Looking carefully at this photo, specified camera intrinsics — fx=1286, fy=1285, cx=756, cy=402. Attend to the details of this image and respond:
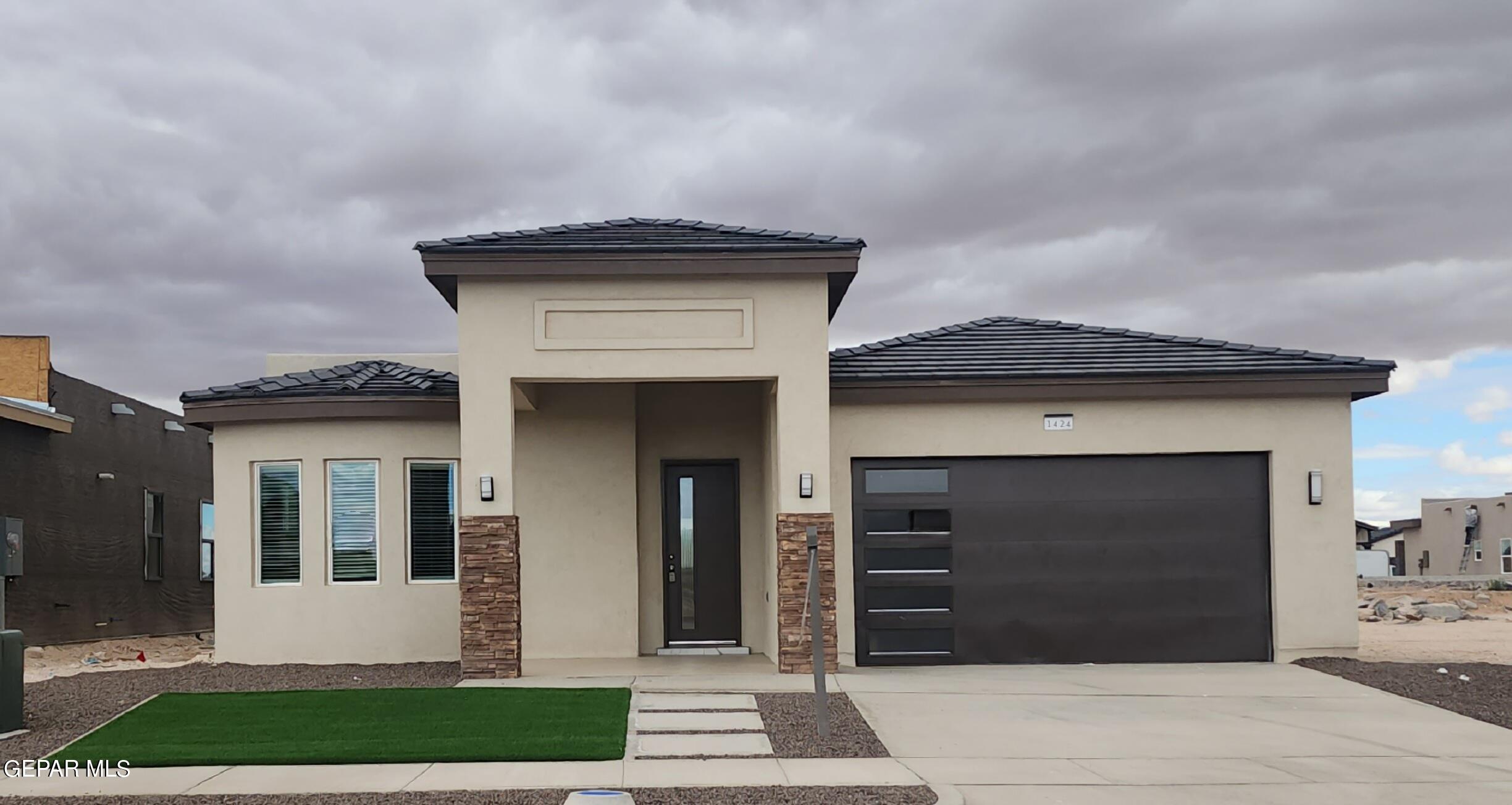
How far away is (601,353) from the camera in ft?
44.7

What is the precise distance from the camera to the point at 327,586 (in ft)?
50.0

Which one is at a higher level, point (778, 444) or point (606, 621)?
point (778, 444)

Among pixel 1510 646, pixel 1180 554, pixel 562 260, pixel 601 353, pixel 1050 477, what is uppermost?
pixel 562 260

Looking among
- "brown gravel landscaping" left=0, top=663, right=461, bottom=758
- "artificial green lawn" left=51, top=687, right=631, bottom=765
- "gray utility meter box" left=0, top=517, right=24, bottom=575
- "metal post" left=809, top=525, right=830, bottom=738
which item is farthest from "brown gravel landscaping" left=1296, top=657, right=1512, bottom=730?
"gray utility meter box" left=0, top=517, right=24, bottom=575

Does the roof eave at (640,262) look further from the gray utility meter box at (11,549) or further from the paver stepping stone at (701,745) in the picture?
the paver stepping stone at (701,745)

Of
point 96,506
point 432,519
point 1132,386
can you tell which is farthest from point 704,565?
point 96,506

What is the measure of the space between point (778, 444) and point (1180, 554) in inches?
194

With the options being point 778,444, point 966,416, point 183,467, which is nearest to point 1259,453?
point 966,416

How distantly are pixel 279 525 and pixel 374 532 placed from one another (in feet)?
3.89

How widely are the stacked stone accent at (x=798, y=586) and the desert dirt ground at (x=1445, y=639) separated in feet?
21.7

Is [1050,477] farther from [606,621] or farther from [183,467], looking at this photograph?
[183,467]

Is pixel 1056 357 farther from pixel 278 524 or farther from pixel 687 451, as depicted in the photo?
pixel 278 524

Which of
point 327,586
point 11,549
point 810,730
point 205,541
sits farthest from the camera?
point 205,541

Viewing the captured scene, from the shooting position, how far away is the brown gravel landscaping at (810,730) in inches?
372
